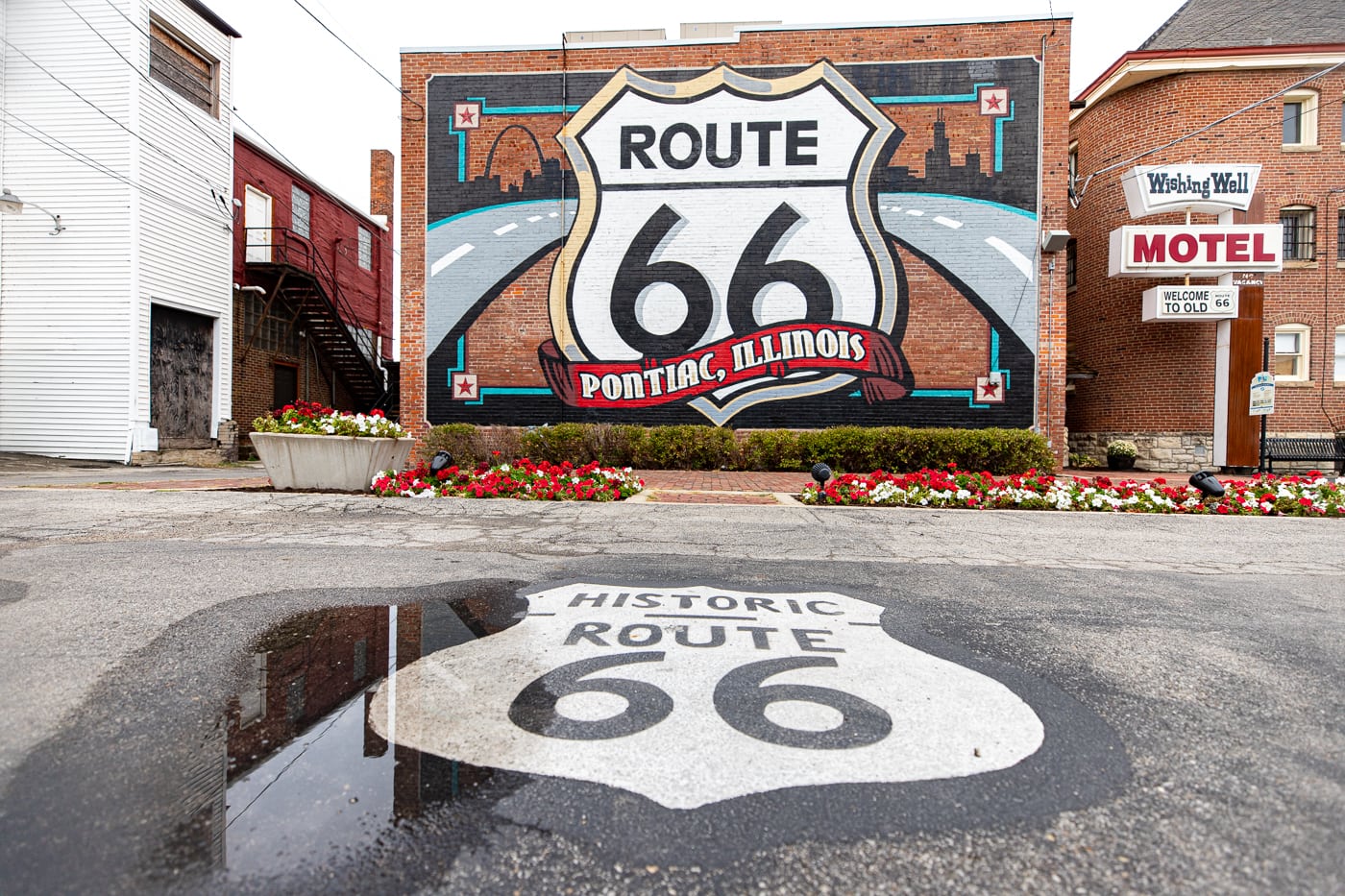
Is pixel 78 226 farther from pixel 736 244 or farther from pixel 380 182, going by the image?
pixel 736 244

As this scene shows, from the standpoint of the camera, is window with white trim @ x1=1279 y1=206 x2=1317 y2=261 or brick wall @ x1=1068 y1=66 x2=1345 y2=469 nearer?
brick wall @ x1=1068 y1=66 x2=1345 y2=469

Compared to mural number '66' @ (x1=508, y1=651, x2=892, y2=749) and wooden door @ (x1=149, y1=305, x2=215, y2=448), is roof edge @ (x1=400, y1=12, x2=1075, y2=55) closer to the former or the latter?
wooden door @ (x1=149, y1=305, x2=215, y2=448)

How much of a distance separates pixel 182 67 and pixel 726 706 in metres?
20.1

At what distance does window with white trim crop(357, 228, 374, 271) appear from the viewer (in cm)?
2425

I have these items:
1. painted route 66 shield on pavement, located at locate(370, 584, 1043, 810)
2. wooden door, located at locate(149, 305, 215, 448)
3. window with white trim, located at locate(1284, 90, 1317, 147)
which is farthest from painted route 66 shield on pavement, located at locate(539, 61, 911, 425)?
painted route 66 shield on pavement, located at locate(370, 584, 1043, 810)

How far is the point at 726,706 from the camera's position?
2.33 metres

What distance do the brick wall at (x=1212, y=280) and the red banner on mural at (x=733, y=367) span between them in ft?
23.4

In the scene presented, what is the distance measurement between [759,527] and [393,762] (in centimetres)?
486

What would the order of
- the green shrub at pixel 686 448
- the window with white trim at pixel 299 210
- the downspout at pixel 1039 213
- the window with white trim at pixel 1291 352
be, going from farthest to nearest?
the window with white trim at pixel 299 210
the window with white trim at pixel 1291 352
the downspout at pixel 1039 213
the green shrub at pixel 686 448

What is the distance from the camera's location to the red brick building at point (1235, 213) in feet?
53.8

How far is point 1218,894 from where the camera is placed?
1.43 meters

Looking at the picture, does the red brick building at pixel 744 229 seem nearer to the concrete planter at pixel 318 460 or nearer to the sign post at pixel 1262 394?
the sign post at pixel 1262 394

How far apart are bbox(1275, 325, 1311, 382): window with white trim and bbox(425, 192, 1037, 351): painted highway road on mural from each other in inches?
312

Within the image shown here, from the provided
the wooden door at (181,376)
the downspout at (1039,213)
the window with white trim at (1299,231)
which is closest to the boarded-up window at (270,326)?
the wooden door at (181,376)
